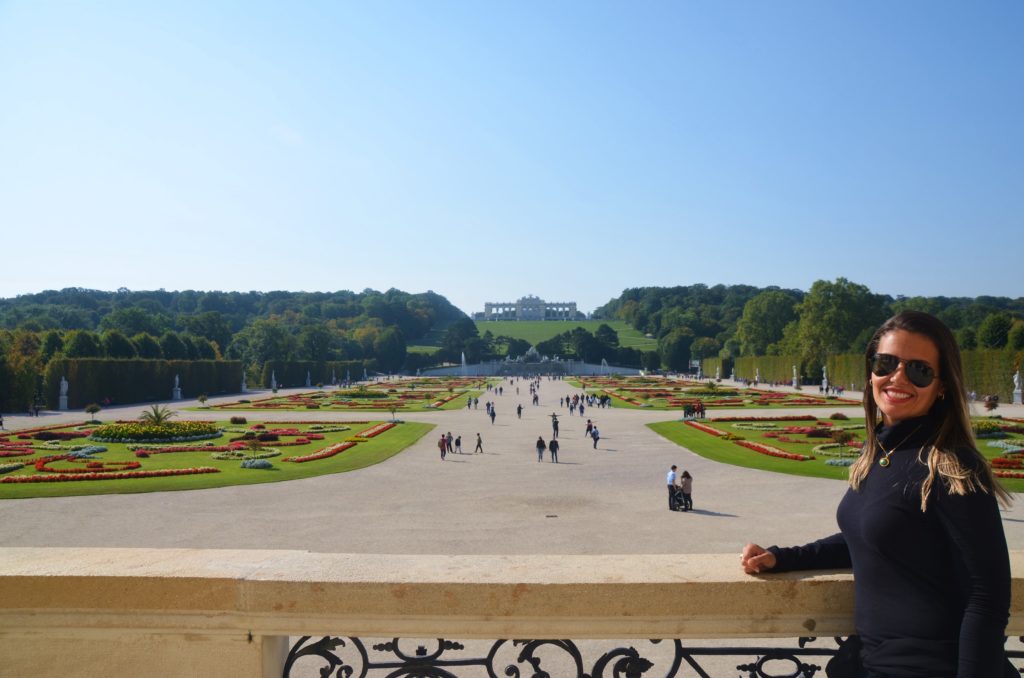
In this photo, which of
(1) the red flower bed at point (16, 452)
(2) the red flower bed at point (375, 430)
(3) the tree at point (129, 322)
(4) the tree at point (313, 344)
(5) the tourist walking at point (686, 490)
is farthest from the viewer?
(4) the tree at point (313, 344)

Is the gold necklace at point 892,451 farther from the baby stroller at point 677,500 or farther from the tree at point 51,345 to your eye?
the tree at point 51,345

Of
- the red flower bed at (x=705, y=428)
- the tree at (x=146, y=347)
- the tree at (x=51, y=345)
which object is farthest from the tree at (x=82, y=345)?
the red flower bed at (x=705, y=428)

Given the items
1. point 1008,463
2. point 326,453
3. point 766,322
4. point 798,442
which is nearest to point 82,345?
point 326,453

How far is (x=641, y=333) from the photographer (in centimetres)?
18262

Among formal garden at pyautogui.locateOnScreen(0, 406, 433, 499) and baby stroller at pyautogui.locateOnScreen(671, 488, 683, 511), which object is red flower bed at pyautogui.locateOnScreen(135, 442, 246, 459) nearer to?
formal garden at pyautogui.locateOnScreen(0, 406, 433, 499)

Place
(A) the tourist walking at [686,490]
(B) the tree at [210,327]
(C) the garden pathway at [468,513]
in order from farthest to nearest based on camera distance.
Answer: (B) the tree at [210,327] < (A) the tourist walking at [686,490] < (C) the garden pathway at [468,513]

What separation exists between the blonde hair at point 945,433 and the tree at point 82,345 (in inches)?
2504

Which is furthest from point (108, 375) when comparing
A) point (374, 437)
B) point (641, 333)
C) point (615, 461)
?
point (641, 333)

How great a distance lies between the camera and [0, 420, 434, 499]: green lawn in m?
17.3

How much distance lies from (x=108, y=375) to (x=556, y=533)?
48.6 metres

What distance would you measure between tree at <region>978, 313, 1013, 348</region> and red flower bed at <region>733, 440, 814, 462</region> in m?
44.8

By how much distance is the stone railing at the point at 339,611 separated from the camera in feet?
8.63

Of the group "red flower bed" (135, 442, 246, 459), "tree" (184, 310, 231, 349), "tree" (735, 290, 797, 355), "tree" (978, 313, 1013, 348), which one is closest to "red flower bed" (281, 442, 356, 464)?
"red flower bed" (135, 442, 246, 459)

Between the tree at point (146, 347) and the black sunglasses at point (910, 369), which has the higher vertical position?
the tree at point (146, 347)
